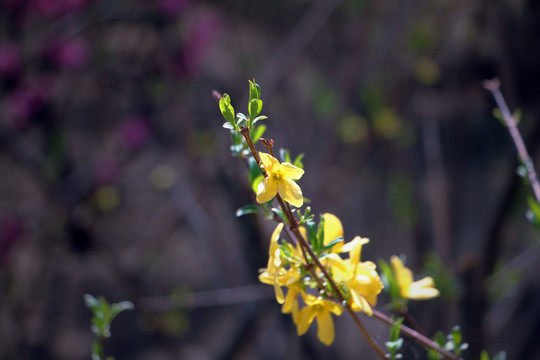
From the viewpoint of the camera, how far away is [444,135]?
231cm

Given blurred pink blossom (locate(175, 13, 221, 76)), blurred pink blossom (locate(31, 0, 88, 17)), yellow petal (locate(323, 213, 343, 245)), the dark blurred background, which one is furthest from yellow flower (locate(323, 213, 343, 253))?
blurred pink blossom (locate(31, 0, 88, 17))

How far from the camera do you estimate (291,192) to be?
1.25 ft

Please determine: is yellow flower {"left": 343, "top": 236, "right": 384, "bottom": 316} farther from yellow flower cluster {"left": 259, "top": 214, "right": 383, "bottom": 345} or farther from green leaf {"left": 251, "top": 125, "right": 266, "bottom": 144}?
green leaf {"left": 251, "top": 125, "right": 266, "bottom": 144}

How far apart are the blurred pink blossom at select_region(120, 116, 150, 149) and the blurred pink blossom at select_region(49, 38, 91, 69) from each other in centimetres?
22

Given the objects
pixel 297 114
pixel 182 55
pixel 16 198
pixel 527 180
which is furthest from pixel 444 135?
pixel 16 198

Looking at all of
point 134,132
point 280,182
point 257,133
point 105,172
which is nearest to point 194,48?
point 134,132

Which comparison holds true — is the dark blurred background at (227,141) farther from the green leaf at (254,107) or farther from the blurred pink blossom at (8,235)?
the green leaf at (254,107)

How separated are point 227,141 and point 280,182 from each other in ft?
4.29

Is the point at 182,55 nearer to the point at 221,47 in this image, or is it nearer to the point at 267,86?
the point at 267,86

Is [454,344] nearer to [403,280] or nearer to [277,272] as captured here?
[403,280]

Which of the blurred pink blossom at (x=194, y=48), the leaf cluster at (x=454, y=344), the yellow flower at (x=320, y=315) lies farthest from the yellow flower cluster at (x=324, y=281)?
the blurred pink blossom at (x=194, y=48)

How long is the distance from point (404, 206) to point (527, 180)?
105 cm

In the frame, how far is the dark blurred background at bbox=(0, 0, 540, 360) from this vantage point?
1.28 m

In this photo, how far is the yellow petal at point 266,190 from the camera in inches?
14.5
